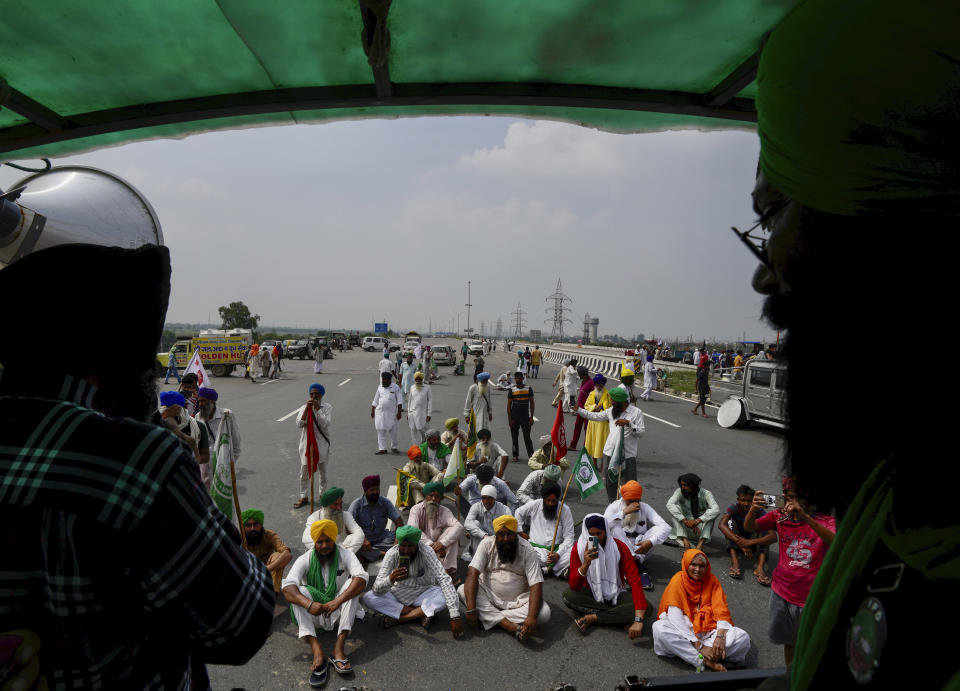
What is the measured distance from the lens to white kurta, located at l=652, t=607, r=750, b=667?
3.82 metres

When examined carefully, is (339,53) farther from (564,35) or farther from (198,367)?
(198,367)

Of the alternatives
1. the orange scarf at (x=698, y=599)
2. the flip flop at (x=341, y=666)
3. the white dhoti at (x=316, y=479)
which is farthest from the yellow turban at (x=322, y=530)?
the orange scarf at (x=698, y=599)

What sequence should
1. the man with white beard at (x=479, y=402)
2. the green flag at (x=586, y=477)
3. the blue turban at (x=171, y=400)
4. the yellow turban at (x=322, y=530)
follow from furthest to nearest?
1. the man with white beard at (x=479, y=402)
2. the green flag at (x=586, y=477)
3. the blue turban at (x=171, y=400)
4. the yellow turban at (x=322, y=530)

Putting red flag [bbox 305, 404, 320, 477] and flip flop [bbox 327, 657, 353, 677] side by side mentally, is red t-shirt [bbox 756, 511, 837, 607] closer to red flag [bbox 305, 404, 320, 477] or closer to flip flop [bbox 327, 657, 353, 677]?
flip flop [bbox 327, 657, 353, 677]

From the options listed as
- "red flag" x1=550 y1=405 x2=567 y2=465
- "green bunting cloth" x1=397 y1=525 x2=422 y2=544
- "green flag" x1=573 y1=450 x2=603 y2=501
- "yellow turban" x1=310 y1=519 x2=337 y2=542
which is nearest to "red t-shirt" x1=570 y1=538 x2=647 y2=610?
"green flag" x1=573 y1=450 x2=603 y2=501

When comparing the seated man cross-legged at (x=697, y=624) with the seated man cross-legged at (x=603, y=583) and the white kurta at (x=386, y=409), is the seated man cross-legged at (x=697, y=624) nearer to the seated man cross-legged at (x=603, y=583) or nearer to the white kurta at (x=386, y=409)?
the seated man cross-legged at (x=603, y=583)

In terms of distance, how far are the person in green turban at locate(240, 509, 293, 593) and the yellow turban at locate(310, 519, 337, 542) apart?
43 cm

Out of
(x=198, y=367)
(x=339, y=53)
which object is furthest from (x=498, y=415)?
(x=339, y=53)

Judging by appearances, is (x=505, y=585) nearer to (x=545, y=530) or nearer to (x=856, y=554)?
(x=545, y=530)

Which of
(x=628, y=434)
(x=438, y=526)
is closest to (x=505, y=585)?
(x=438, y=526)

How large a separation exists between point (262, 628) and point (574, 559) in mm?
4425

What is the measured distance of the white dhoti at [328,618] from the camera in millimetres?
3961

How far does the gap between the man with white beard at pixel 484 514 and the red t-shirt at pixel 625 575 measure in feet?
4.07

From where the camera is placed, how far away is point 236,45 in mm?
1357
